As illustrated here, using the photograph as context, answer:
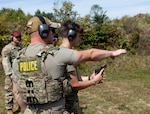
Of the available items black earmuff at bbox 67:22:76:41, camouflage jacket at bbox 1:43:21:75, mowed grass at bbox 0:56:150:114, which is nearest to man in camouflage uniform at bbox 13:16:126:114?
black earmuff at bbox 67:22:76:41

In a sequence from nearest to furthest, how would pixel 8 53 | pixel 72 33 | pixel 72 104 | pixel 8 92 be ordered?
pixel 72 33 < pixel 72 104 < pixel 8 53 < pixel 8 92

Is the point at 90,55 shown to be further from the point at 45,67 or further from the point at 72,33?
the point at 72,33

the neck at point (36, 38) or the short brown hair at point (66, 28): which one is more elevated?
the short brown hair at point (66, 28)

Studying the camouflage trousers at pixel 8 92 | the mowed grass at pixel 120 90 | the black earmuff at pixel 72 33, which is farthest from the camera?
the mowed grass at pixel 120 90

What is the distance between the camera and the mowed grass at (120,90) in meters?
7.26

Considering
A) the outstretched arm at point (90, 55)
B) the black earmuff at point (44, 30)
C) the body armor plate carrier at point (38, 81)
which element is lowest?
the body armor plate carrier at point (38, 81)

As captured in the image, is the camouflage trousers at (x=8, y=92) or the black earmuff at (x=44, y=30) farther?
the camouflage trousers at (x=8, y=92)

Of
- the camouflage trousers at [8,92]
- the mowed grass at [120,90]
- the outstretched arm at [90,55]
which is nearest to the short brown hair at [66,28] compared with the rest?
the outstretched arm at [90,55]

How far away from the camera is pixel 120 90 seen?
899 cm

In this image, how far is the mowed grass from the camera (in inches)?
286

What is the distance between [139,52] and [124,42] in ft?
2.41

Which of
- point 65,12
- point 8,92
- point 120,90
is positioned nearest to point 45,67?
point 8,92

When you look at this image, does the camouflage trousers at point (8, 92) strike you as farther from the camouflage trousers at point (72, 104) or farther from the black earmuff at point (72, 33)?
the black earmuff at point (72, 33)

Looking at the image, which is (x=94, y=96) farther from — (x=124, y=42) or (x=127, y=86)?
(x=124, y=42)
